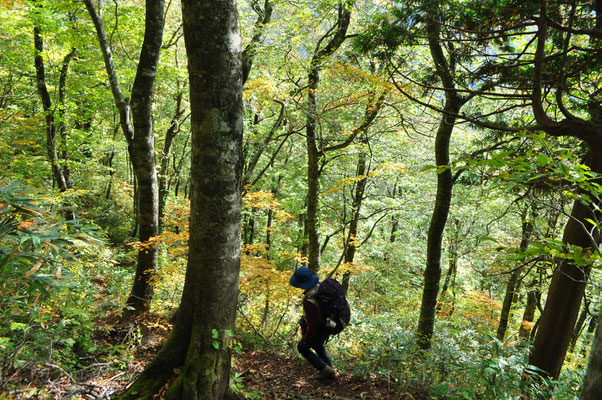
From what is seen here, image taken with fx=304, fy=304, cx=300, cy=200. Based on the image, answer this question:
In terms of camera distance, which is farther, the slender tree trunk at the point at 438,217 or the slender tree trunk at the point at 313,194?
the slender tree trunk at the point at 313,194

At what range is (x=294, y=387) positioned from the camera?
4.09 meters

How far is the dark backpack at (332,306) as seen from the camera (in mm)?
4062

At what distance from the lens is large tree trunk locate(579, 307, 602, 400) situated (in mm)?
1278

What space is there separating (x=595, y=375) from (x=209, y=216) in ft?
7.98

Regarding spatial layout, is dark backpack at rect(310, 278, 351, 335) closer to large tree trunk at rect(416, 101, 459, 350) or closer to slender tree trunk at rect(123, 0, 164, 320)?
large tree trunk at rect(416, 101, 459, 350)

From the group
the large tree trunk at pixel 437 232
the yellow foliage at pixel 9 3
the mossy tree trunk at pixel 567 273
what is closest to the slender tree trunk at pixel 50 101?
the yellow foliage at pixel 9 3

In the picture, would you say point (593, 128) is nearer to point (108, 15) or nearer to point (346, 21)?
point (346, 21)

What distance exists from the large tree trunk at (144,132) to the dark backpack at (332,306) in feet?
9.79

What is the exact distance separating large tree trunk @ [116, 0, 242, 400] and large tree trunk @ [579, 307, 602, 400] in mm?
2290

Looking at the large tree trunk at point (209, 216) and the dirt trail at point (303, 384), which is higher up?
the large tree trunk at point (209, 216)

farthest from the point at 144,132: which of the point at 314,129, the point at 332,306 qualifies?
the point at 332,306

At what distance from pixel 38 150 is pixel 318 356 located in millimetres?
17173

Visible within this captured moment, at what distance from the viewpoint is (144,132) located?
5305 mm

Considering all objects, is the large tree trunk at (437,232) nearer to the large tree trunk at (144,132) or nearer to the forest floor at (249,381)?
the forest floor at (249,381)
